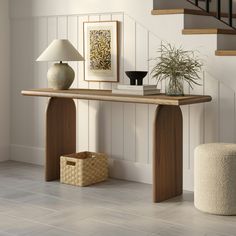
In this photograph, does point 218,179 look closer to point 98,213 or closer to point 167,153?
point 167,153

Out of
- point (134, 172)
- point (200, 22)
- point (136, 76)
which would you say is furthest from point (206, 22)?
point (134, 172)

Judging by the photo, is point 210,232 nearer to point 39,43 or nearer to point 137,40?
point 137,40

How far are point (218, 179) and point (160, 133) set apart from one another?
0.57 m

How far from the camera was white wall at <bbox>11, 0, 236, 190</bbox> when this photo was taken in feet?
14.2

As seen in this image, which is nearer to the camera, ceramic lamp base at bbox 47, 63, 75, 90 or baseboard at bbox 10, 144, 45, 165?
ceramic lamp base at bbox 47, 63, 75, 90

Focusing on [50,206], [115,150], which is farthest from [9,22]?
[50,206]

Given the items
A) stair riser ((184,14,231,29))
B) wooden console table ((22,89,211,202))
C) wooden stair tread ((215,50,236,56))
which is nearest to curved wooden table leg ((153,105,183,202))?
wooden console table ((22,89,211,202))

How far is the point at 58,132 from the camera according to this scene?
489 centimetres

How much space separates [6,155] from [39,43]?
1191 millimetres

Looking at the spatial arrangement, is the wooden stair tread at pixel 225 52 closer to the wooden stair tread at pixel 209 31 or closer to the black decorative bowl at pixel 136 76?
the wooden stair tread at pixel 209 31

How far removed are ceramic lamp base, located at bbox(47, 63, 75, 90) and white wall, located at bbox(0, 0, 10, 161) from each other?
114cm

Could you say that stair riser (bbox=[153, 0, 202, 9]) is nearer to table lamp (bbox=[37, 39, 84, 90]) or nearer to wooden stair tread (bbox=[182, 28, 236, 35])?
wooden stair tread (bbox=[182, 28, 236, 35])

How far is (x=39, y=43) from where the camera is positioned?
5480 millimetres

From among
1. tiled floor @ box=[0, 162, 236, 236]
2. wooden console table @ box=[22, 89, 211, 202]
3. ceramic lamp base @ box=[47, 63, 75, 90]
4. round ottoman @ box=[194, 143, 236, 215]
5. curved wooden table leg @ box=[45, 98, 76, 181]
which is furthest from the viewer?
curved wooden table leg @ box=[45, 98, 76, 181]
